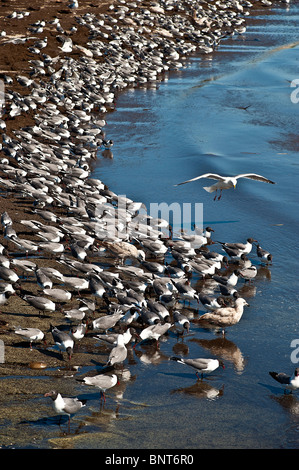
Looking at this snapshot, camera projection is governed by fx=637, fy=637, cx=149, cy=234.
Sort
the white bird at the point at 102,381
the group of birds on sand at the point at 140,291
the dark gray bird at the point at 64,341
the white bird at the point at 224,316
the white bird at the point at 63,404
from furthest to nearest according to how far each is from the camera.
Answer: the white bird at the point at 224,316 → the group of birds on sand at the point at 140,291 → the dark gray bird at the point at 64,341 → the white bird at the point at 102,381 → the white bird at the point at 63,404

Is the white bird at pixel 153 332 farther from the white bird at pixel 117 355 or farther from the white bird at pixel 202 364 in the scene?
the white bird at pixel 202 364

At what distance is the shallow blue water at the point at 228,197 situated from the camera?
12.8 metres

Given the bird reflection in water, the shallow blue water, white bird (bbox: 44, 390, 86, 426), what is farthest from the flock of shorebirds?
the shallow blue water

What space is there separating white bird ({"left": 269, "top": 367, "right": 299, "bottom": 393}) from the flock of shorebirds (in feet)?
0.18

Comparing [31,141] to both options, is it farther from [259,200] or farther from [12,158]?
[259,200]

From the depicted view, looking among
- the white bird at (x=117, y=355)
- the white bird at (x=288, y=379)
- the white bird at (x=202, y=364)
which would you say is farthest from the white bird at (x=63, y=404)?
the white bird at (x=288, y=379)

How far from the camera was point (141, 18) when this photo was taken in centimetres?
5559

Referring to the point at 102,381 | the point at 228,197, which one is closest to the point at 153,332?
the point at 102,381

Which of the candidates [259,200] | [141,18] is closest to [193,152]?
[259,200]

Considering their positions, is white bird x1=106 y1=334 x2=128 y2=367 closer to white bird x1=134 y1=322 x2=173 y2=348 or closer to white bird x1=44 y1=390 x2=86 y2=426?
white bird x1=134 y1=322 x2=173 y2=348

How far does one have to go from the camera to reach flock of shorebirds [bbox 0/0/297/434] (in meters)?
15.8

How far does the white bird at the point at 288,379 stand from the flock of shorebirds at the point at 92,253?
5 cm
